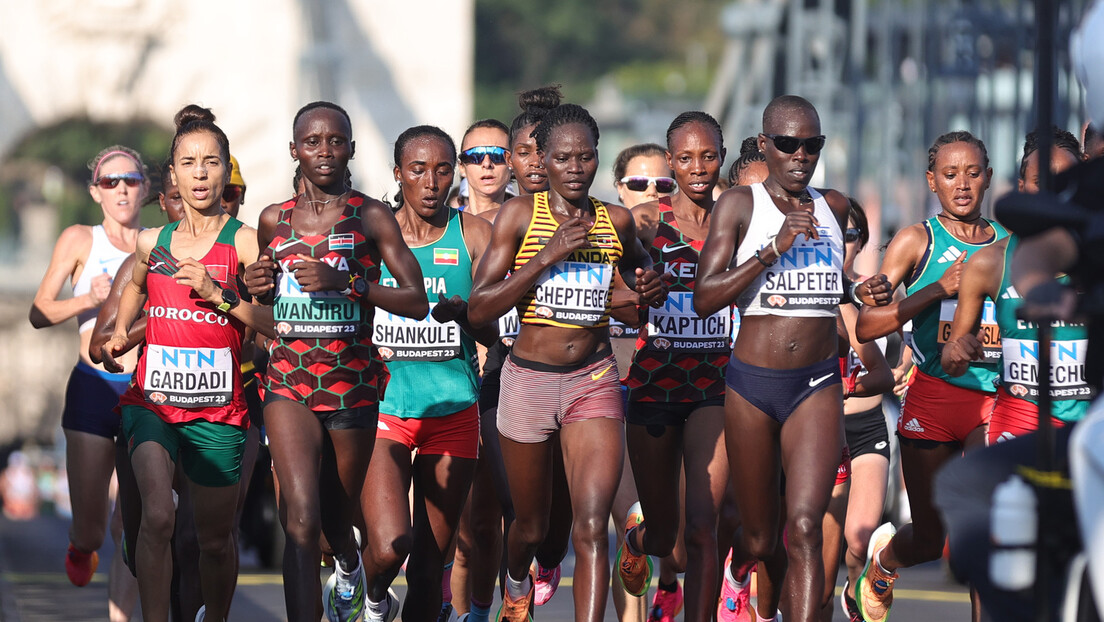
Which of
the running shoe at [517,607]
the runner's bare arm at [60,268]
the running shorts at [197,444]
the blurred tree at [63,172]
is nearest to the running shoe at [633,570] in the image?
the running shoe at [517,607]

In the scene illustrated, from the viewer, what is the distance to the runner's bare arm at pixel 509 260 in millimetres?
6922

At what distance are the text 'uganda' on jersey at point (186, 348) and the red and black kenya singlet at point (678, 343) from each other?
71.8 inches

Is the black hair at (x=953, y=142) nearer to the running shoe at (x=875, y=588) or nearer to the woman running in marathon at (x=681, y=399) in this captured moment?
the woman running in marathon at (x=681, y=399)

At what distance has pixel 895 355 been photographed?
971 centimetres

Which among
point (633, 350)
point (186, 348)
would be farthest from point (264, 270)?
point (633, 350)

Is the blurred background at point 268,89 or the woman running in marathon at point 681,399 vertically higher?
the blurred background at point 268,89

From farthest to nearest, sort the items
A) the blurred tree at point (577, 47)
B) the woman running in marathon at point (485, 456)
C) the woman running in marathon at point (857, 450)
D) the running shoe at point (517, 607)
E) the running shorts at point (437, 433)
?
the blurred tree at point (577, 47), the woman running in marathon at point (857, 450), the woman running in marathon at point (485, 456), the running shoe at point (517, 607), the running shorts at point (437, 433)

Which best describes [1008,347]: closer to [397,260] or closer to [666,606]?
[666,606]

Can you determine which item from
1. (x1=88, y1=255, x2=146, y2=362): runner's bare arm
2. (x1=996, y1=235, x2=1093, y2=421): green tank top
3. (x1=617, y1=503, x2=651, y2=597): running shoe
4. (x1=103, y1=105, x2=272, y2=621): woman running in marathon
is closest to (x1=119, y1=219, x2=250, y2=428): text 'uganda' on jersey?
(x1=103, y1=105, x2=272, y2=621): woman running in marathon

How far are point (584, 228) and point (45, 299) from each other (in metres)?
3.88

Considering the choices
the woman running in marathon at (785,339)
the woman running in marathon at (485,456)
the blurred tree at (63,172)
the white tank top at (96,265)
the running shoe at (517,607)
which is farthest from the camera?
the blurred tree at (63,172)

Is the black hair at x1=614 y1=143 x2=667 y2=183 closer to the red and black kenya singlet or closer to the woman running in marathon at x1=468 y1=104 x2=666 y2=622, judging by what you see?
the red and black kenya singlet

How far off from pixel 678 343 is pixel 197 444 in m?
2.17

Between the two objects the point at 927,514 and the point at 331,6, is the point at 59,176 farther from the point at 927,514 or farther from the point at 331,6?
the point at 927,514
